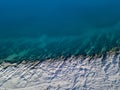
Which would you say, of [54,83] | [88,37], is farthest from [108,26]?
[54,83]

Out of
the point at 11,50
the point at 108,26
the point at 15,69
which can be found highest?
the point at 108,26

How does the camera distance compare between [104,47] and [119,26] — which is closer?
Answer: [104,47]

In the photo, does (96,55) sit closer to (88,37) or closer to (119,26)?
(88,37)

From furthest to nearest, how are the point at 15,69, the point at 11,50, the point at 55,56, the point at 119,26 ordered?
the point at 119,26, the point at 11,50, the point at 55,56, the point at 15,69

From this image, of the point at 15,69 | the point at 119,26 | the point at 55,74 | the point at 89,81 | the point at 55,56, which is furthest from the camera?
the point at 119,26

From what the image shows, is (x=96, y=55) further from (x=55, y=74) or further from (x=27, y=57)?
(x=27, y=57)

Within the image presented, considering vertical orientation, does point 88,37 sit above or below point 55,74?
above
